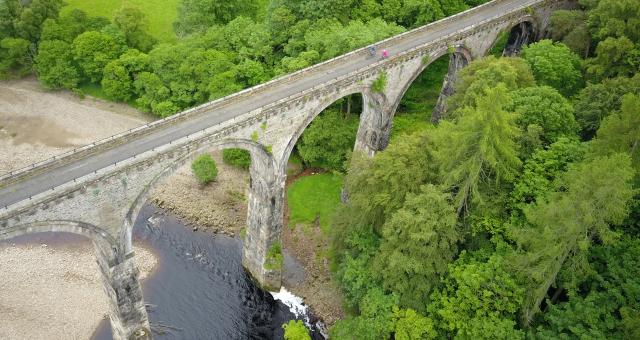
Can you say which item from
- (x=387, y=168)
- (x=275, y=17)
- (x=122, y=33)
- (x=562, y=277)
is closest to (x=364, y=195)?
(x=387, y=168)

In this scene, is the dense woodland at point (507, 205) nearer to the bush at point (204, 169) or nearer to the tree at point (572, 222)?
the tree at point (572, 222)

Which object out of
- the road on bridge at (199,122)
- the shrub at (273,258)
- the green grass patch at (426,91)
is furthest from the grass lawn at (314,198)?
the green grass patch at (426,91)

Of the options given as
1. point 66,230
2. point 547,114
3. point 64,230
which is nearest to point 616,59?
point 547,114

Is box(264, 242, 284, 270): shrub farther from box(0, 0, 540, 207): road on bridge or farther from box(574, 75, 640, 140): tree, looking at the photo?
box(574, 75, 640, 140): tree

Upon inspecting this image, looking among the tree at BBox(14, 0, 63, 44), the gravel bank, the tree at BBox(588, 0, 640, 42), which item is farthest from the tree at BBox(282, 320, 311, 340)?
the tree at BBox(14, 0, 63, 44)

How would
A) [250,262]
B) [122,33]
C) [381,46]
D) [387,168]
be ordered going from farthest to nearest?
[122,33] < [381,46] < [250,262] < [387,168]

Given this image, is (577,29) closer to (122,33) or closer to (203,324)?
(203,324)

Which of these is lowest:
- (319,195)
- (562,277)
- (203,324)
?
(203,324)
